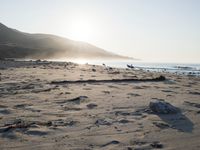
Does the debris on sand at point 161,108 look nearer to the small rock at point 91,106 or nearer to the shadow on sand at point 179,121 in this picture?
the shadow on sand at point 179,121

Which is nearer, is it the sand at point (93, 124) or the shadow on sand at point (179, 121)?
the sand at point (93, 124)

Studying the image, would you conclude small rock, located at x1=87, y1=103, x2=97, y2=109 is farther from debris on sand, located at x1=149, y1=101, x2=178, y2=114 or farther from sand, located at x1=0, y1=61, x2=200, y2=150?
debris on sand, located at x1=149, y1=101, x2=178, y2=114

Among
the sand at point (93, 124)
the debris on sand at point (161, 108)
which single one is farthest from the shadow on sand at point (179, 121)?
the debris on sand at point (161, 108)

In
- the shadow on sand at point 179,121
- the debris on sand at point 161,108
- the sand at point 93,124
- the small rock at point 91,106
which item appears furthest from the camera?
the small rock at point 91,106

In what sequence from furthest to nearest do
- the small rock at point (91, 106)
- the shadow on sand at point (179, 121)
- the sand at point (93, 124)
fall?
the small rock at point (91, 106)
the shadow on sand at point (179, 121)
the sand at point (93, 124)

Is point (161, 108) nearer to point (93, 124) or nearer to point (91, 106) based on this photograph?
point (91, 106)

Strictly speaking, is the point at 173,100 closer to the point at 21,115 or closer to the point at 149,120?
the point at 149,120

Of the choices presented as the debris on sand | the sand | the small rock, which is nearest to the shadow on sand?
the sand

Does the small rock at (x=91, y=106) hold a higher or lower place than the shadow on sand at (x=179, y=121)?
higher

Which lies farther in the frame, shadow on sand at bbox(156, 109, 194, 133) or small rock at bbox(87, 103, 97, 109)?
small rock at bbox(87, 103, 97, 109)

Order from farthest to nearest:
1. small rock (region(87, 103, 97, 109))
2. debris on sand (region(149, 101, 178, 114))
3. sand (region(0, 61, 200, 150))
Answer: small rock (region(87, 103, 97, 109)), debris on sand (region(149, 101, 178, 114)), sand (region(0, 61, 200, 150))

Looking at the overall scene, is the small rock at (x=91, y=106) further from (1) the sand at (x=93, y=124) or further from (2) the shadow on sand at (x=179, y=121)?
(2) the shadow on sand at (x=179, y=121)

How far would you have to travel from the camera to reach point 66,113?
7230 millimetres

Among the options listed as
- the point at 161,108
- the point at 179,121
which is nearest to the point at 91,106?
the point at 161,108
